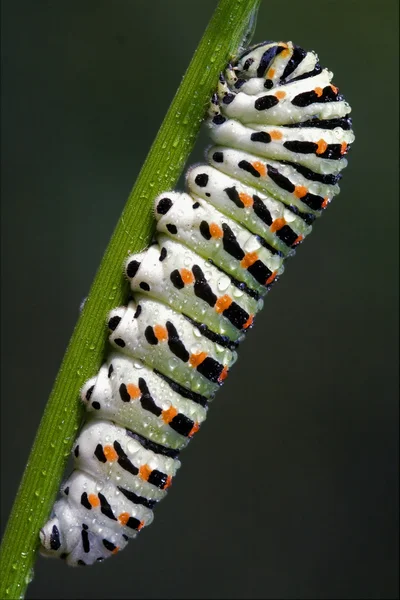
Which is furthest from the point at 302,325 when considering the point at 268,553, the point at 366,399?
the point at 268,553

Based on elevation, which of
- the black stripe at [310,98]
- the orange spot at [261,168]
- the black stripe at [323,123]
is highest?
the black stripe at [310,98]

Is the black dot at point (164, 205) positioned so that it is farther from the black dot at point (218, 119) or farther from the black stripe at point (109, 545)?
the black stripe at point (109, 545)

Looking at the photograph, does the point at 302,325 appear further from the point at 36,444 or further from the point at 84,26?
the point at 36,444

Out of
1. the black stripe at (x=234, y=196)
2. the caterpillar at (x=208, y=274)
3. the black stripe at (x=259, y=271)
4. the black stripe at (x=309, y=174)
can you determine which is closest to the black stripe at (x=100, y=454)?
the caterpillar at (x=208, y=274)

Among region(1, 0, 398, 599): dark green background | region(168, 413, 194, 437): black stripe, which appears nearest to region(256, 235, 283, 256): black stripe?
region(168, 413, 194, 437): black stripe

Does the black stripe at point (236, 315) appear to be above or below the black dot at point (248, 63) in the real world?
below

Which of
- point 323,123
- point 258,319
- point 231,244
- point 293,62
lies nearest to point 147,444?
point 231,244
